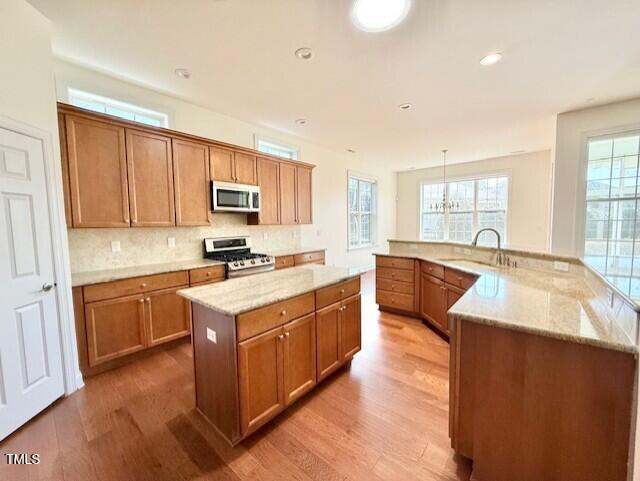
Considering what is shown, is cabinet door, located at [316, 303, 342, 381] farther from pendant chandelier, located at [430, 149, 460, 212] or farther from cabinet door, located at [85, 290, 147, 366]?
pendant chandelier, located at [430, 149, 460, 212]

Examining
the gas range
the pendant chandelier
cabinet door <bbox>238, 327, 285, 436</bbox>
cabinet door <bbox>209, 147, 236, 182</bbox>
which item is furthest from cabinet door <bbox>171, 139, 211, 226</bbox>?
the pendant chandelier

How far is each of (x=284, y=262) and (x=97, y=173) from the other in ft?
7.99

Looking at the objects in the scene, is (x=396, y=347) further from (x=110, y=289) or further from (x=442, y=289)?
(x=110, y=289)

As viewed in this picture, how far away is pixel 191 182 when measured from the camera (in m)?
3.19

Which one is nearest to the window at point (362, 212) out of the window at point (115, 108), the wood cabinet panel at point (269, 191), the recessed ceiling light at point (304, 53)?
the wood cabinet panel at point (269, 191)

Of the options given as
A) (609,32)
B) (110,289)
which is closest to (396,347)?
(110,289)

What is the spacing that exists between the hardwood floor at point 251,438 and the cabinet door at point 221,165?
2.31m

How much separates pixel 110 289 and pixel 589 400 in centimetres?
339

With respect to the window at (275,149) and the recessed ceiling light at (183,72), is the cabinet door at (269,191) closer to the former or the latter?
the window at (275,149)

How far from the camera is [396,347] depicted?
2.92m

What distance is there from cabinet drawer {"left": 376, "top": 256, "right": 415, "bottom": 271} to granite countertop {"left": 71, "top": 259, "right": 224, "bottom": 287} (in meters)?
2.25

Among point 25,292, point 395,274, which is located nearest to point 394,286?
point 395,274

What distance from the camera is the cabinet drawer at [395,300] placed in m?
3.72

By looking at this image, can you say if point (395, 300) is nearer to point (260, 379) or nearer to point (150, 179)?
point (260, 379)
